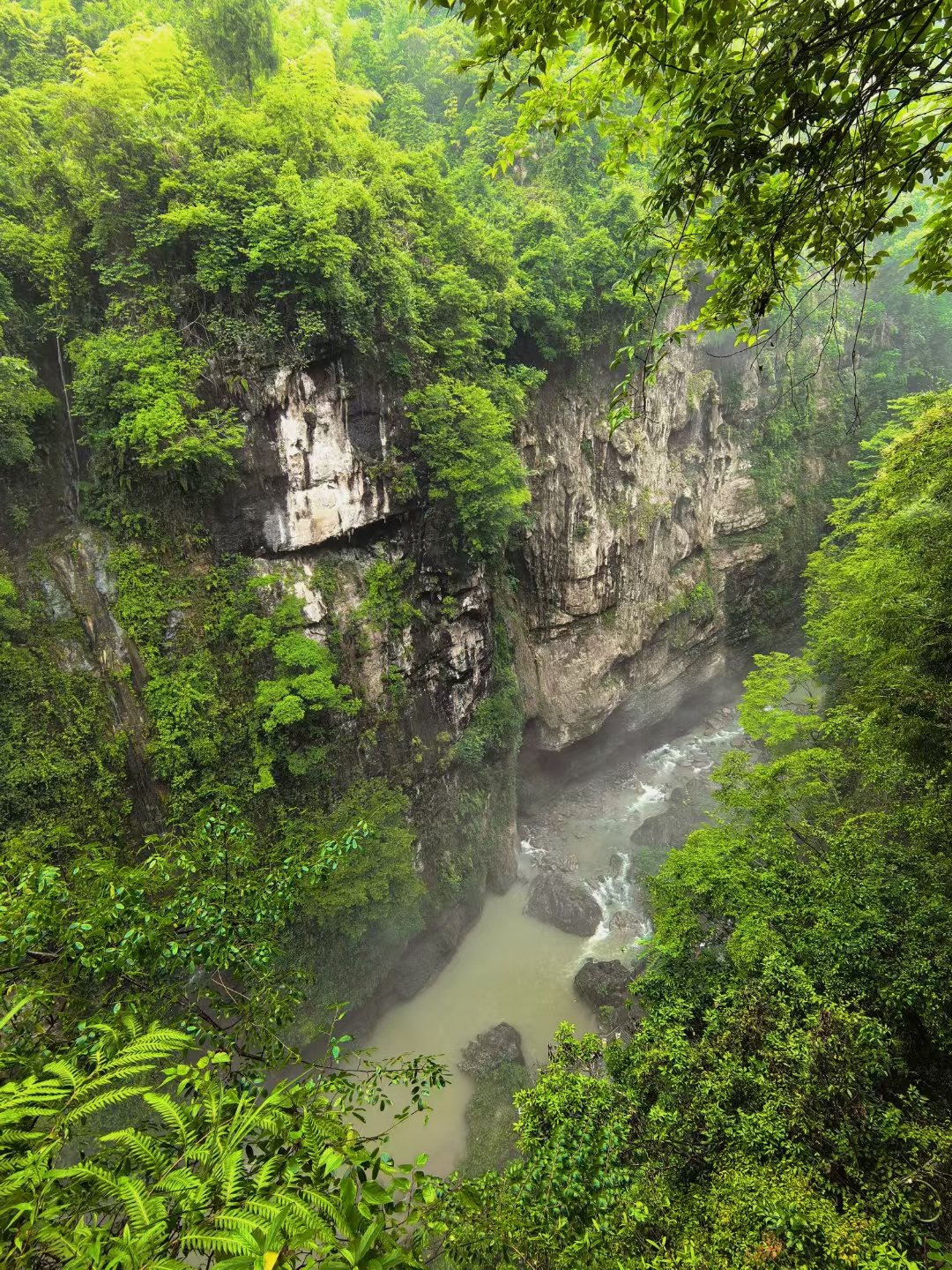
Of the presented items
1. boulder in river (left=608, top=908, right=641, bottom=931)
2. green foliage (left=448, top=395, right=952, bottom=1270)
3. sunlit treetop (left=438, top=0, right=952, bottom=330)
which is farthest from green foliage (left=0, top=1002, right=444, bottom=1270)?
boulder in river (left=608, top=908, right=641, bottom=931)

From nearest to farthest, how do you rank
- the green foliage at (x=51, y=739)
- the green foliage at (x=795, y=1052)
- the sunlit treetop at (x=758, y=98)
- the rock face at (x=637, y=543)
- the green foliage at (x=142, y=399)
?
the sunlit treetop at (x=758, y=98) < the green foliage at (x=795, y=1052) < the green foliage at (x=51, y=739) < the green foliage at (x=142, y=399) < the rock face at (x=637, y=543)

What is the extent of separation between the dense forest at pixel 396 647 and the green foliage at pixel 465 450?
0.36 ft

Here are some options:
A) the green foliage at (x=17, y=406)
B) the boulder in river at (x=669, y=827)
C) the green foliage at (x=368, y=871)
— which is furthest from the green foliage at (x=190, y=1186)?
the boulder in river at (x=669, y=827)

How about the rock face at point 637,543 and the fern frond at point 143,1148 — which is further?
the rock face at point 637,543

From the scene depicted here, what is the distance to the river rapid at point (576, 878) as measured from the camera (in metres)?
11.1

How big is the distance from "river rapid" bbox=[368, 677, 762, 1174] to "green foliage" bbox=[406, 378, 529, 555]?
29.9 ft

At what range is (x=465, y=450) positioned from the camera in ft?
35.9

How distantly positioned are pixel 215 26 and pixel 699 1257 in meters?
17.6

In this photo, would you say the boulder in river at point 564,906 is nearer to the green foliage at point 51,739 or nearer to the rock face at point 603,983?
the rock face at point 603,983

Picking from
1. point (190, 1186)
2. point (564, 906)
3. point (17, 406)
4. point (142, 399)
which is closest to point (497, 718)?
point (564, 906)

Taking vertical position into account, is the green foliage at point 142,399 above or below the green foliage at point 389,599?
above

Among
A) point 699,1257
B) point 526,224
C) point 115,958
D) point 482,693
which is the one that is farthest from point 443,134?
point 699,1257

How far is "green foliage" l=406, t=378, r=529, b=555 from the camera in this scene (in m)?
10.7

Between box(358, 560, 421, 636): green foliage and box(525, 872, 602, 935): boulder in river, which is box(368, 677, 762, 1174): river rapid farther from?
box(358, 560, 421, 636): green foliage
